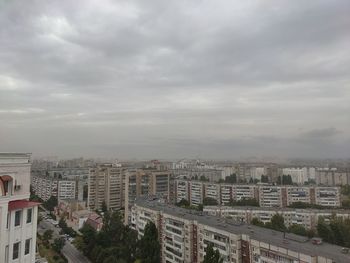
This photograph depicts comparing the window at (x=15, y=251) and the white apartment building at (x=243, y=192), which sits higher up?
the window at (x=15, y=251)

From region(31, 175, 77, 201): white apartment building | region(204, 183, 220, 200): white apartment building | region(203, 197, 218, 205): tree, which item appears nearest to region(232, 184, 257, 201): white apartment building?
region(204, 183, 220, 200): white apartment building

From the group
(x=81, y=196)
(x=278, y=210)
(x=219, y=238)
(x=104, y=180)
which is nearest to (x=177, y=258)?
(x=219, y=238)

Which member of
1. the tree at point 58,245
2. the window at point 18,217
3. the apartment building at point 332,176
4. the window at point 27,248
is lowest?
the tree at point 58,245

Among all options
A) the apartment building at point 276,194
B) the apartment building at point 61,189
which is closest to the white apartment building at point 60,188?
the apartment building at point 61,189

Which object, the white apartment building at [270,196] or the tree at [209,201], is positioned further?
the tree at [209,201]

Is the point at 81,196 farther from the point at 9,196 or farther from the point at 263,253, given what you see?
the point at 9,196

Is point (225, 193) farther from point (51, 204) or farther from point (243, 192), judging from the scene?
point (51, 204)

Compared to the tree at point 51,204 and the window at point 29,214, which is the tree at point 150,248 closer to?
the window at point 29,214

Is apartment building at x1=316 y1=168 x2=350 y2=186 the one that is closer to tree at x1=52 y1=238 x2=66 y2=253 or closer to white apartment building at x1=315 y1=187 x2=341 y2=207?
white apartment building at x1=315 y1=187 x2=341 y2=207
